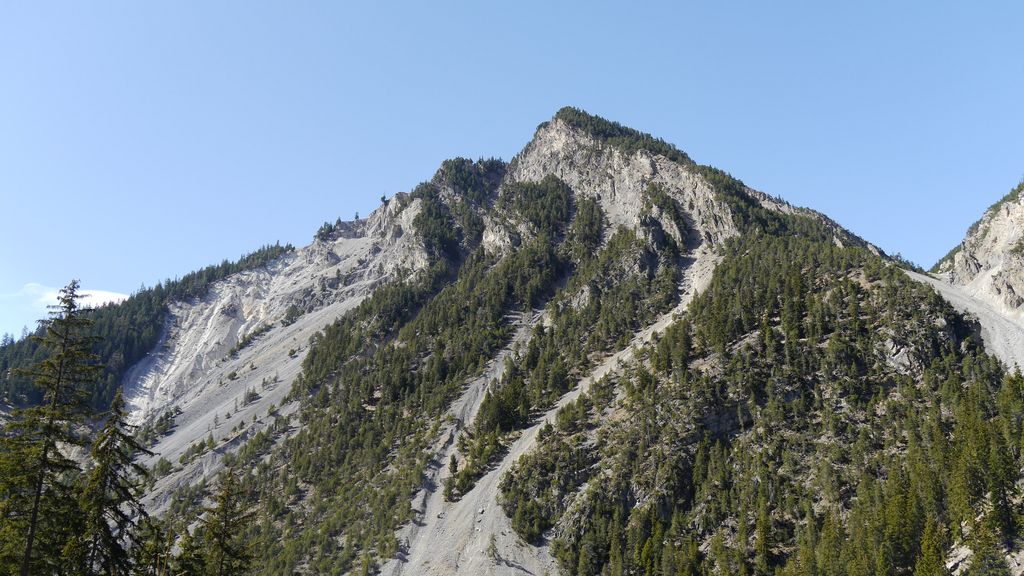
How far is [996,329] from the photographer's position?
11712cm

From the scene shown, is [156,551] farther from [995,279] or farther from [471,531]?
[995,279]

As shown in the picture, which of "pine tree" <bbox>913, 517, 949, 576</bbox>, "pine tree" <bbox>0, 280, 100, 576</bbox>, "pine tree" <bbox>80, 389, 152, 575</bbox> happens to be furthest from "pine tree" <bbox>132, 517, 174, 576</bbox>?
"pine tree" <bbox>913, 517, 949, 576</bbox>

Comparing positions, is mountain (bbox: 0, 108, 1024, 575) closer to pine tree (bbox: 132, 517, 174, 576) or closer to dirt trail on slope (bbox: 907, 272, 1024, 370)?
dirt trail on slope (bbox: 907, 272, 1024, 370)

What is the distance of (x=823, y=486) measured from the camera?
3615 inches

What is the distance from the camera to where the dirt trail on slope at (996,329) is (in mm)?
107438

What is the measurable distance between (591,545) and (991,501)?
5115 centimetres

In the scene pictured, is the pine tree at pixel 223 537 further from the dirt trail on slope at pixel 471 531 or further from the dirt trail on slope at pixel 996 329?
the dirt trail on slope at pixel 996 329

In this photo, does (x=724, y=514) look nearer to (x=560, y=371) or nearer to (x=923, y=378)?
(x=923, y=378)

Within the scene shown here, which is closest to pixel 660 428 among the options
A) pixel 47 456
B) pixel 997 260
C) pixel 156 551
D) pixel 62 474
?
pixel 156 551

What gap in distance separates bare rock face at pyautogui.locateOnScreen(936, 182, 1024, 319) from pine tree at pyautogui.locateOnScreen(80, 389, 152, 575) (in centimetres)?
14803

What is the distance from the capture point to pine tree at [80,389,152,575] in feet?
82.5

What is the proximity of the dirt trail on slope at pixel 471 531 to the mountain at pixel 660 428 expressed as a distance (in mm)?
484

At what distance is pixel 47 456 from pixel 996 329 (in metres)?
142

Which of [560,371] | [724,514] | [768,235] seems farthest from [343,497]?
[768,235]
